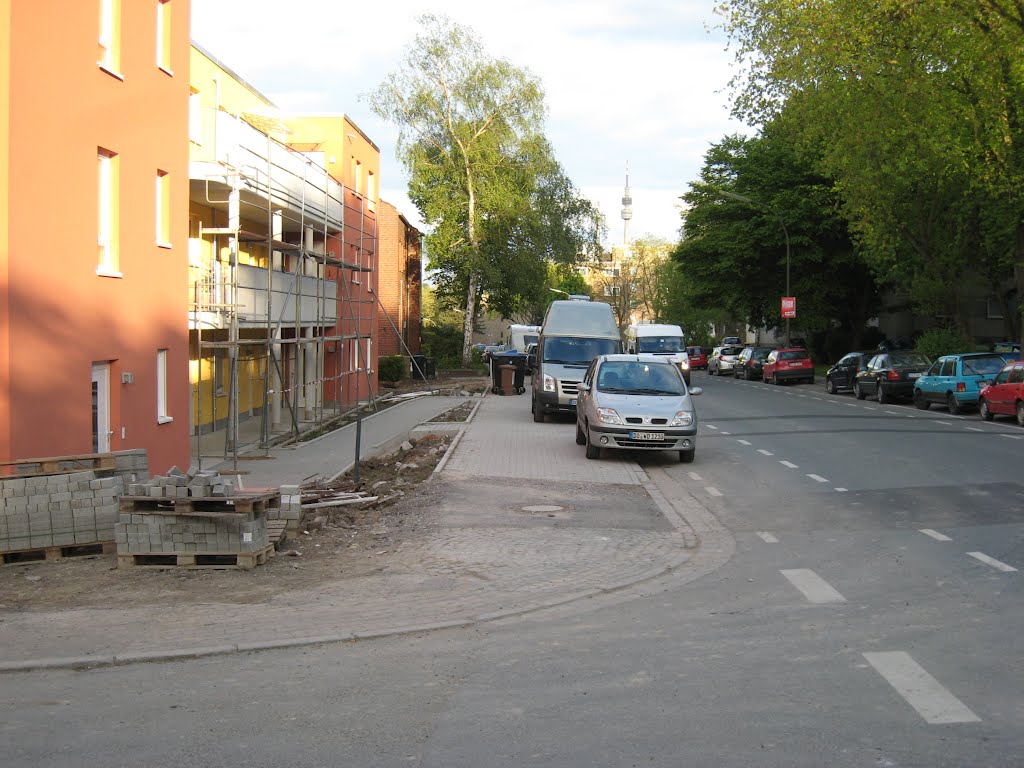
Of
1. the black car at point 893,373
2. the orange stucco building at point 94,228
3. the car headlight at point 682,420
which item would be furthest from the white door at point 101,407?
the black car at point 893,373

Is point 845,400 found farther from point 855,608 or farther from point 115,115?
point 855,608

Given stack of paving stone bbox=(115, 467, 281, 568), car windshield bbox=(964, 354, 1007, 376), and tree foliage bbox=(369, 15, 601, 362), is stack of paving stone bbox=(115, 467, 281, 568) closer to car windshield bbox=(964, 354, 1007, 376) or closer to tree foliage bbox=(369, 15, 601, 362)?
car windshield bbox=(964, 354, 1007, 376)

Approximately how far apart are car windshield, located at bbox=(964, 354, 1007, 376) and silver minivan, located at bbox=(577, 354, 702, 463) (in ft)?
39.0

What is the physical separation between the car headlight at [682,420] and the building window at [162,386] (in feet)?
25.6

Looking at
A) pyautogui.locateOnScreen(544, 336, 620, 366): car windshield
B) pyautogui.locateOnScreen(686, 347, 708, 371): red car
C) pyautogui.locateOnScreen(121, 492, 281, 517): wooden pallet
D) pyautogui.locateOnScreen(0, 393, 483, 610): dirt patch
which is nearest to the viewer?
pyautogui.locateOnScreen(0, 393, 483, 610): dirt patch

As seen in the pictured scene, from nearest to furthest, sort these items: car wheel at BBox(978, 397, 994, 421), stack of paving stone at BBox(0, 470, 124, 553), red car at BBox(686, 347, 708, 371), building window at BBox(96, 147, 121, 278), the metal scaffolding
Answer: stack of paving stone at BBox(0, 470, 124, 553)
building window at BBox(96, 147, 121, 278)
the metal scaffolding
car wheel at BBox(978, 397, 994, 421)
red car at BBox(686, 347, 708, 371)

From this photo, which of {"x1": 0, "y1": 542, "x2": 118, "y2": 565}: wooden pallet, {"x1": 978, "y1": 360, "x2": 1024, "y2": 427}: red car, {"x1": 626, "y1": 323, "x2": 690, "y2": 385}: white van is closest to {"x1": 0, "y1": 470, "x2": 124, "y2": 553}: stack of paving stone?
{"x1": 0, "y1": 542, "x2": 118, "y2": 565}: wooden pallet

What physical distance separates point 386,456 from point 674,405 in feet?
17.2

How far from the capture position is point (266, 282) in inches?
886

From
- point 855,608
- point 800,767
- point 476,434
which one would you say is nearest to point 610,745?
point 800,767

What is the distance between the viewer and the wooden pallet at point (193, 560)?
8664mm

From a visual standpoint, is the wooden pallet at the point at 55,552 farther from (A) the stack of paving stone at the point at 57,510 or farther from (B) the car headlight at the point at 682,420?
(B) the car headlight at the point at 682,420

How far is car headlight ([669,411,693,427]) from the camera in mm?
16516

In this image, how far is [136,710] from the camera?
5430mm
